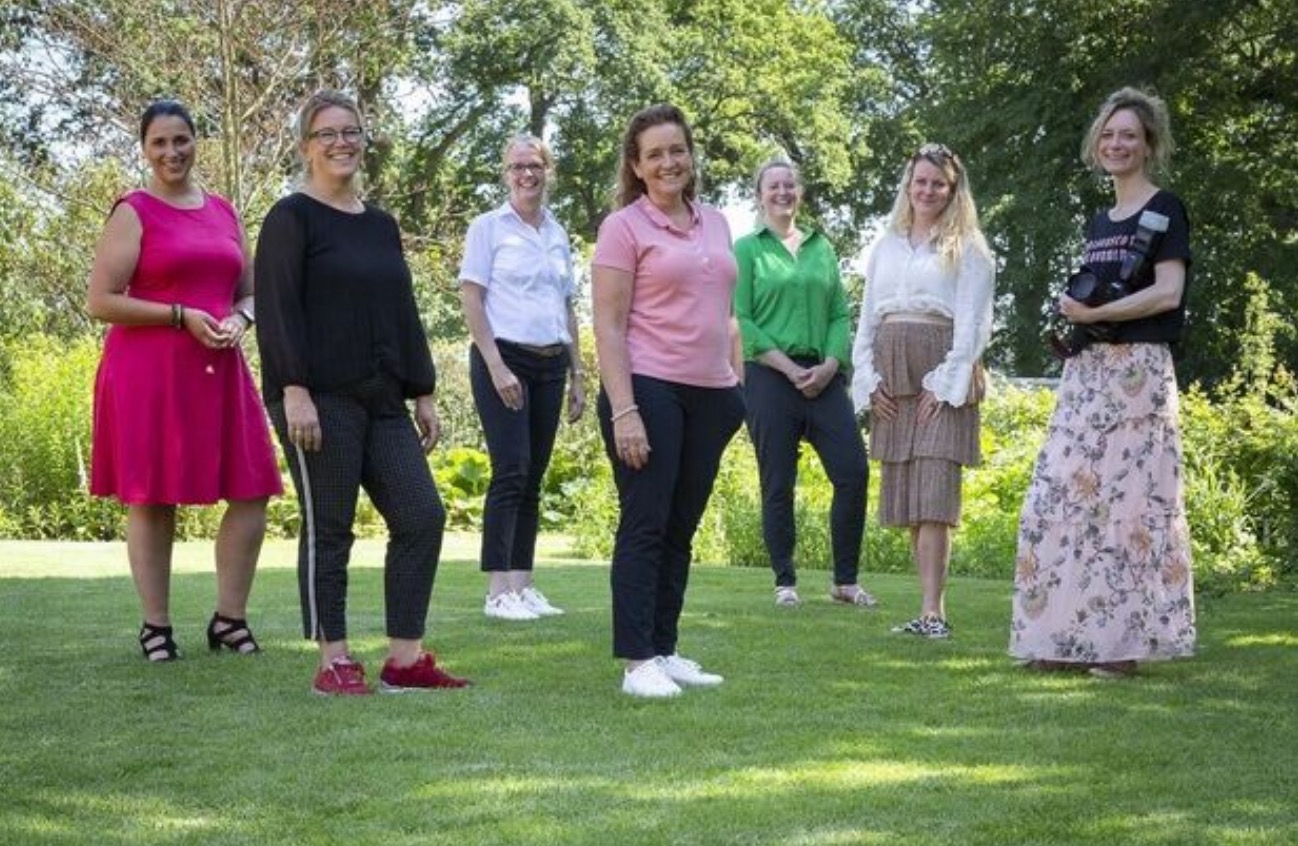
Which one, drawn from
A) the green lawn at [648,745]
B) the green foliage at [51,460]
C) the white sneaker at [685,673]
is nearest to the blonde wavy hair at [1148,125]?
the green lawn at [648,745]

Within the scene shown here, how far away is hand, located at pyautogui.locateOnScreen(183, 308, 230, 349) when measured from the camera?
6.69 m

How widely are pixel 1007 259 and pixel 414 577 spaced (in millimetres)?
27616

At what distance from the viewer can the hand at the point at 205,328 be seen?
669cm

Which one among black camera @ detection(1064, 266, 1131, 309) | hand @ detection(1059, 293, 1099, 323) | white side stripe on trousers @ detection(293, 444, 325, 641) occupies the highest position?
black camera @ detection(1064, 266, 1131, 309)

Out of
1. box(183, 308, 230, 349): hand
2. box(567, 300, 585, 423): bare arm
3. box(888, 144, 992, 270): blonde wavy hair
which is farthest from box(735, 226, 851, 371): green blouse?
box(183, 308, 230, 349): hand

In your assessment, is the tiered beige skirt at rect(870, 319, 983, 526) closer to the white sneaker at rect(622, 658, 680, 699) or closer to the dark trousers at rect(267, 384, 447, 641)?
the white sneaker at rect(622, 658, 680, 699)

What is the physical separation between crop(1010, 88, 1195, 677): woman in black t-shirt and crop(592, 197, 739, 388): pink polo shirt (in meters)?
1.27

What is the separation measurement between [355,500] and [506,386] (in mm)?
1966

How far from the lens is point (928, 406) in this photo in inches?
300

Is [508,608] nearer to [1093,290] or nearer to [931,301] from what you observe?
[931,301]

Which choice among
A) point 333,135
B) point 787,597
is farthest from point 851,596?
point 333,135

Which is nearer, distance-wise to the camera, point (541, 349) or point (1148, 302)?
point (1148, 302)

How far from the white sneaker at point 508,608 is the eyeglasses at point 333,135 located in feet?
9.02

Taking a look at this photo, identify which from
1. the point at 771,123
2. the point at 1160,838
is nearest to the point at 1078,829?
the point at 1160,838
